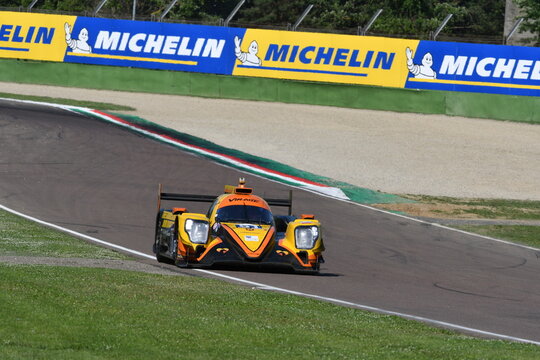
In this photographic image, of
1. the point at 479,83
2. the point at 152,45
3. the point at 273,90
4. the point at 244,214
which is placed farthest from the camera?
the point at 152,45

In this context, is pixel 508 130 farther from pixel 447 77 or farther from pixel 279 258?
pixel 279 258

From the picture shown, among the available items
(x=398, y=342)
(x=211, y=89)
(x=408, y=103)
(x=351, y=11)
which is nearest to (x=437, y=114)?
(x=408, y=103)

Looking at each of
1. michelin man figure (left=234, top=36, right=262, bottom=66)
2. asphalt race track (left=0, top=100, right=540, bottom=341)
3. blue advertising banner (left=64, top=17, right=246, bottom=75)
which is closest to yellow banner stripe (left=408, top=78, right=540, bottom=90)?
michelin man figure (left=234, top=36, right=262, bottom=66)

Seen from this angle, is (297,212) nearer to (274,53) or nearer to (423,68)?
(423,68)

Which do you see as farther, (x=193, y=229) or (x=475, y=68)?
(x=475, y=68)

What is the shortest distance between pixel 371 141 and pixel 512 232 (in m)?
13.1

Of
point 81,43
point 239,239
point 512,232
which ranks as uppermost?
point 81,43

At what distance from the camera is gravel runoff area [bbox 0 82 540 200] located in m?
31.0

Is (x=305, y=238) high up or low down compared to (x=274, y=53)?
down

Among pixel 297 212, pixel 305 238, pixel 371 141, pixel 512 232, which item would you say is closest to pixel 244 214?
pixel 305 238

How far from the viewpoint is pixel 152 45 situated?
1777 inches

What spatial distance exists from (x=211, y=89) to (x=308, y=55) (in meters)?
5.18

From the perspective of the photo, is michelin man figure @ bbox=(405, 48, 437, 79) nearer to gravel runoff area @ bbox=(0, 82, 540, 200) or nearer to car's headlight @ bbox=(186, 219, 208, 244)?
gravel runoff area @ bbox=(0, 82, 540, 200)

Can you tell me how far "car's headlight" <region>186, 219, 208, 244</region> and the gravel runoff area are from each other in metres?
13.6
